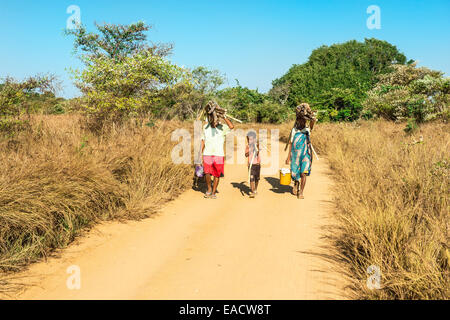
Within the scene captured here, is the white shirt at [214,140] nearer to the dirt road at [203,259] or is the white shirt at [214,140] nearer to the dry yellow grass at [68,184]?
the dry yellow grass at [68,184]

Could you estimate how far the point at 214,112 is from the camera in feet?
22.1

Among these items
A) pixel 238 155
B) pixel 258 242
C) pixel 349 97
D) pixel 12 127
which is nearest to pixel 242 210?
pixel 258 242

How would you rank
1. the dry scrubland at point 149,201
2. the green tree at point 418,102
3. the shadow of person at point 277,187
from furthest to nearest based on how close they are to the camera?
the green tree at point 418,102
the shadow of person at point 277,187
the dry scrubland at point 149,201

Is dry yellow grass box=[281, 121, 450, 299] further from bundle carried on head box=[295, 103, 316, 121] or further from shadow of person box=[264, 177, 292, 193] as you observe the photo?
bundle carried on head box=[295, 103, 316, 121]

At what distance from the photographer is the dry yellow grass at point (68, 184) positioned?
3.74 meters

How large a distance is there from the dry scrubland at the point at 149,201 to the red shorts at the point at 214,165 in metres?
0.78

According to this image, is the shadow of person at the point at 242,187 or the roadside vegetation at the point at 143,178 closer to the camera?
the roadside vegetation at the point at 143,178

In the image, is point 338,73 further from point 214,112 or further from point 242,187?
point 214,112

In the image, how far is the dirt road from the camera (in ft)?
10.7

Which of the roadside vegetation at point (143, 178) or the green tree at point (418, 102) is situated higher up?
the green tree at point (418, 102)

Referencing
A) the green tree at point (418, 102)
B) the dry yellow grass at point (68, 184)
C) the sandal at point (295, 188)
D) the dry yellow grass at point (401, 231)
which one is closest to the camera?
the dry yellow grass at point (401, 231)

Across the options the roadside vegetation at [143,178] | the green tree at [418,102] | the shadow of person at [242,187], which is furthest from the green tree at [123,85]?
the green tree at [418,102]

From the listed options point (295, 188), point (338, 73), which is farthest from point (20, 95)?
point (338, 73)

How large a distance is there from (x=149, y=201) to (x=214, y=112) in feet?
7.55
